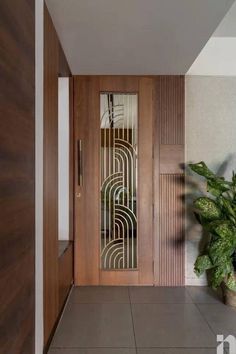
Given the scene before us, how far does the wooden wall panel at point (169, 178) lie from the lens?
3.57 m

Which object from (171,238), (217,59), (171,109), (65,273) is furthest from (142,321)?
(217,59)

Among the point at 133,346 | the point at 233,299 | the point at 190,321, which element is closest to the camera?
the point at 133,346

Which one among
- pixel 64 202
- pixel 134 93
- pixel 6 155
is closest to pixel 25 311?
pixel 6 155

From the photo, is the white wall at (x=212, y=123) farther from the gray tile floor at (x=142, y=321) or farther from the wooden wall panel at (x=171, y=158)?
the gray tile floor at (x=142, y=321)

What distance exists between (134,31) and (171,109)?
47.9 inches

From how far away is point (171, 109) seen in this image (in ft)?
11.8

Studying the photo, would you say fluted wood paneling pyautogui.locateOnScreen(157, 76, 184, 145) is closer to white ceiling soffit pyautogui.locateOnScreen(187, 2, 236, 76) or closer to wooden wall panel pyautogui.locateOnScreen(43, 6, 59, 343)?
white ceiling soffit pyautogui.locateOnScreen(187, 2, 236, 76)

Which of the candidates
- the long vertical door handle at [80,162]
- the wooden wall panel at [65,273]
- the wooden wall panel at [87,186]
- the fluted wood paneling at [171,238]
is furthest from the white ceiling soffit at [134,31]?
the wooden wall panel at [65,273]

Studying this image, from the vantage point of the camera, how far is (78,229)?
3.59 metres

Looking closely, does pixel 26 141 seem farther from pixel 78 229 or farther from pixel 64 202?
pixel 78 229

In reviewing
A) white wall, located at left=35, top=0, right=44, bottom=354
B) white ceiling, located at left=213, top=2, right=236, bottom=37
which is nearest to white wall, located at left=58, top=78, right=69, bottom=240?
white wall, located at left=35, top=0, right=44, bottom=354

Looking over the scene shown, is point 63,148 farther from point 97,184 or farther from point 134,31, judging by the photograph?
point 134,31

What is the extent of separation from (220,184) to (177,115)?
3.29 ft

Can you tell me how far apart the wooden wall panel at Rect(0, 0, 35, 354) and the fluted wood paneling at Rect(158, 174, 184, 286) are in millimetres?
1956
